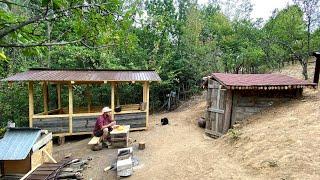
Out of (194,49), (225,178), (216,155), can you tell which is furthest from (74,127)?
(194,49)

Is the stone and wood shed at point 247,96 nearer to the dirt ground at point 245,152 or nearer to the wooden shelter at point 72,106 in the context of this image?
the dirt ground at point 245,152

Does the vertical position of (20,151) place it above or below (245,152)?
above

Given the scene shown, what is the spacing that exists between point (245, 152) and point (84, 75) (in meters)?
7.85

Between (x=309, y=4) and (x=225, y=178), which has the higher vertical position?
(x=309, y=4)

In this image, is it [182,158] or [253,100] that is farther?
[253,100]

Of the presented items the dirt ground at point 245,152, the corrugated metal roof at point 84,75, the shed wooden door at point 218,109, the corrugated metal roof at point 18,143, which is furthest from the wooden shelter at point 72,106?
the corrugated metal roof at point 18,143

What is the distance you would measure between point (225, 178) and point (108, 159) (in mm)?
4144

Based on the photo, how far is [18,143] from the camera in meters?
7.56

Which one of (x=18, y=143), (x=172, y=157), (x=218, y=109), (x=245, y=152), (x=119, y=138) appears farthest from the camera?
(x=218, y=109)

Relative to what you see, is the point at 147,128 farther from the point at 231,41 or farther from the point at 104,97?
the point at 231,41

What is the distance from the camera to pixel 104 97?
63.4 feet

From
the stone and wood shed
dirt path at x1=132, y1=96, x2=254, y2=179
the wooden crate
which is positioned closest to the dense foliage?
the wooden crate

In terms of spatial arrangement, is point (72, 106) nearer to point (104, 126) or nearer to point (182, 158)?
point (104, 126)

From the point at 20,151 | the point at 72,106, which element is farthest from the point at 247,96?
the point at 20,151
